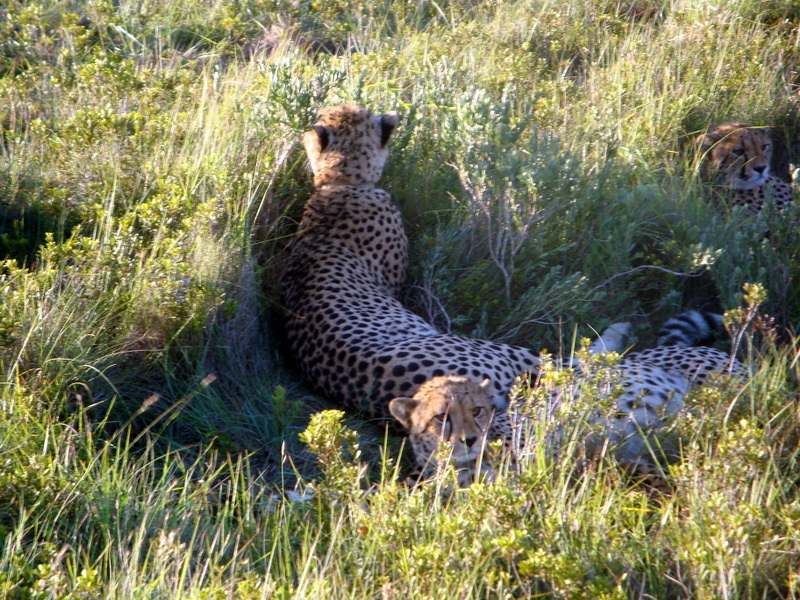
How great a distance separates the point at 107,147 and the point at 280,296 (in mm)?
965

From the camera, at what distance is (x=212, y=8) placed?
5980mm

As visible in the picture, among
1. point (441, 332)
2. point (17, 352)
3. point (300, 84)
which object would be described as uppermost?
point (300, 84)

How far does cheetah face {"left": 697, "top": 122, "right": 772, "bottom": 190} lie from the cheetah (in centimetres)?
164

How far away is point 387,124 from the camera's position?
4.18 meters

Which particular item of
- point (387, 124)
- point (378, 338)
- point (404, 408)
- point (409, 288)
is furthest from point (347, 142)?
point (404, 408)

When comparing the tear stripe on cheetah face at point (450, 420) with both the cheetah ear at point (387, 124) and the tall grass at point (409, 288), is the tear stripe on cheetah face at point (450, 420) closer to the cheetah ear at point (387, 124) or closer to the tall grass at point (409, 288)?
the tall grass at point (409, 288)

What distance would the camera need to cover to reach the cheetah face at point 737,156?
4.77 meters

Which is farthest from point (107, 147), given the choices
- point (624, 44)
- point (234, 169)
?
point (624, 44)

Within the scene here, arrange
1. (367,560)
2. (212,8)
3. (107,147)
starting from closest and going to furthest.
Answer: (367,560), (107,147), (212,8)

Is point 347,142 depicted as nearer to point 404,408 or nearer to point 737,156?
point 404,408

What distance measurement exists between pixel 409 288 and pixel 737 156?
205cm

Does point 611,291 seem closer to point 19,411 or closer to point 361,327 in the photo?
point 361,327

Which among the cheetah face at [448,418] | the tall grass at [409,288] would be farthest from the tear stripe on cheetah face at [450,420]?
the tall grass at [409,288]

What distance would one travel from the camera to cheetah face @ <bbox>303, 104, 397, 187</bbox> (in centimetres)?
419
